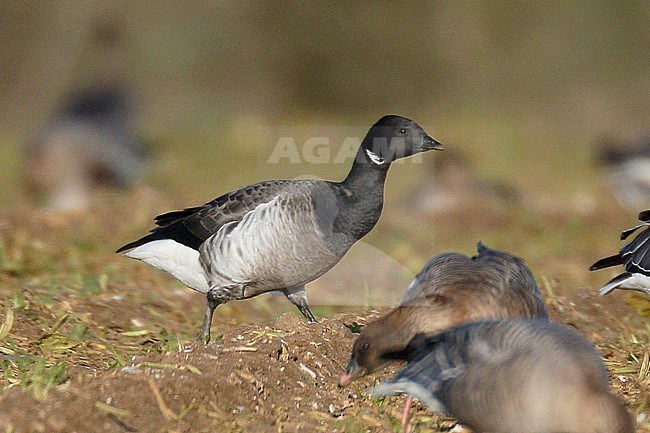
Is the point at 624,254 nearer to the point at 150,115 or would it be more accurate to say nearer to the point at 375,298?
the point at 375,298

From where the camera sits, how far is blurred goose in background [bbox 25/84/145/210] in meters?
13.8

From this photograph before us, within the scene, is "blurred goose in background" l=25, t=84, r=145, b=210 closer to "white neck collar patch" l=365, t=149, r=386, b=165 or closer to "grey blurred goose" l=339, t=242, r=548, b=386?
"white neck collar patch" l=365, t=149, r=386, b=165

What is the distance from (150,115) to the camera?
61.6 feet

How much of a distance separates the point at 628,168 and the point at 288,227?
10.7 m

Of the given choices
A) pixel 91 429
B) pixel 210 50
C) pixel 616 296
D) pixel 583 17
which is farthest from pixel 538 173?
pixel 91 429

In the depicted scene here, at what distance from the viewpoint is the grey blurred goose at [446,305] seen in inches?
175

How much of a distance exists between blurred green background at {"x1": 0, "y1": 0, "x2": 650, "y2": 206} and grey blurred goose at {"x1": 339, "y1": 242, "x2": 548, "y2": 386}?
12.3 meters

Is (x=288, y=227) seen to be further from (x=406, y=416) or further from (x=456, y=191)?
(x=456, y=191)

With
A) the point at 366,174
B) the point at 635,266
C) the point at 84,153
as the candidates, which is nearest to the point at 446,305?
the point at 366,174

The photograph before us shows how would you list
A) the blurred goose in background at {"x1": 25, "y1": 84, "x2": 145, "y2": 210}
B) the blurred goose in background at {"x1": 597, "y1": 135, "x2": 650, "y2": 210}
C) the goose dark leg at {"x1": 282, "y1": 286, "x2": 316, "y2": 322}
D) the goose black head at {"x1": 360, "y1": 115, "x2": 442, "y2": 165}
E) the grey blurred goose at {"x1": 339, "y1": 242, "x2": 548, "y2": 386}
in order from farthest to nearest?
1. the blurred goose in background at {"x1": 597, "y1": 135, "x2": 650, "y2": 210}
2. the blurred goose in background at {"x1": 25, "y1": 84, "x2": 145, "y2": 210}
3. the goose dark leg at {"x1": 282, "y1": 286, "x2": 316, "y2": 322}
4. the goose black head at {"x1": 360, "y1": 115, "x2": 442, "y2": 165}
5. the grey blurred goose at {"x1": 339, "y1": 242, "x2": 548, "y2": 386}

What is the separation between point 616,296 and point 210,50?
14.1 m

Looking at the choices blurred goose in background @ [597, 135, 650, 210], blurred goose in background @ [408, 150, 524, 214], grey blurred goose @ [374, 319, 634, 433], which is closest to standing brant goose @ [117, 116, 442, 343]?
grey blurred goose @ [374, 319, 634, 433]

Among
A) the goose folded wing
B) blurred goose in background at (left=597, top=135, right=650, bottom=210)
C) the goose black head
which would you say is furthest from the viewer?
blurred goose in background at (left=597, top=135, right=650, bottom=210)

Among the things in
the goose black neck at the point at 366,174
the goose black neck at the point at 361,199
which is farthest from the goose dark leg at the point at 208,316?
the goose black neck at the point at 366,174
